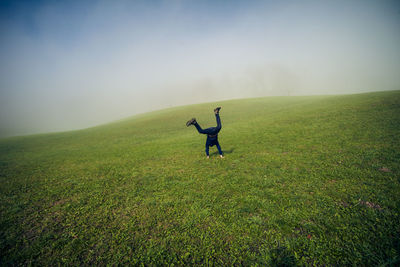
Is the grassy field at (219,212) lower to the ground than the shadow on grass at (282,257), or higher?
higher

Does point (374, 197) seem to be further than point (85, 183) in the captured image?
No

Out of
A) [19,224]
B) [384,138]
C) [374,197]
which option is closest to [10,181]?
[19,224]

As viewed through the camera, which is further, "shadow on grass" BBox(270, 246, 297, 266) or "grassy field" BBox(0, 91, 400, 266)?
"grassy field" BBox(0, 91, 400, 266)

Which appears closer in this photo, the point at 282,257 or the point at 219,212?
the point at 282,257

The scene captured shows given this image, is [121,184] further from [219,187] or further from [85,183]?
[219,187]

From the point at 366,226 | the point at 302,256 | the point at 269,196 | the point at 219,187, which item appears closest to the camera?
the point at 302,256

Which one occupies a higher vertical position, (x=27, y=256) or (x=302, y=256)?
(x=27, y=256)

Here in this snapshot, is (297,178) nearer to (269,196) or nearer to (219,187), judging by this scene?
(269,196)

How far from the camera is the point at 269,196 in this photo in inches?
260

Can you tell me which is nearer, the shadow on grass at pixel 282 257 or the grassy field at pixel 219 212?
the shadow on grass at pixel 282 257

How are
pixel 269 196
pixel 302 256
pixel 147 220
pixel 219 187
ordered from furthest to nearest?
pixel 219 187, pixel 269 196, pixel 147 220, pixel 302 256

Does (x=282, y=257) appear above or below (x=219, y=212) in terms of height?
below

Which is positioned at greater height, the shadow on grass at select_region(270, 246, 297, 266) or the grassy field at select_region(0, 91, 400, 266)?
the grassy field at select_region(0, 91, 400, 266)

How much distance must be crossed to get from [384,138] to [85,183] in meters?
22.6
